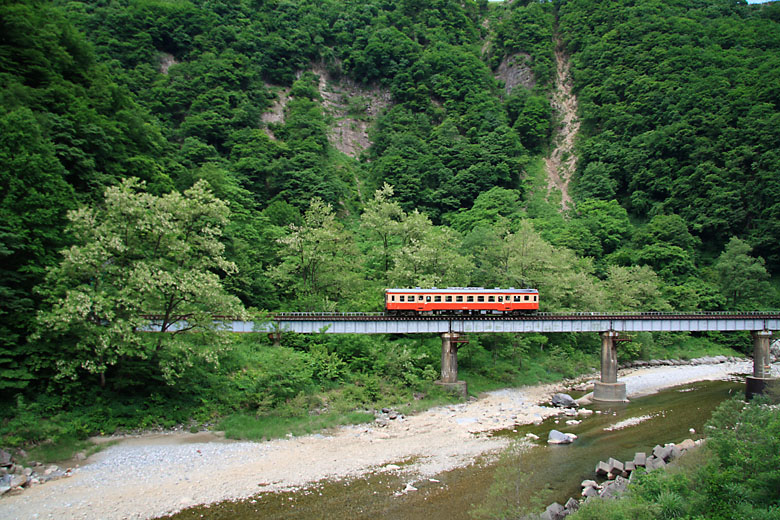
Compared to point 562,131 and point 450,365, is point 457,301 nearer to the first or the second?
point 450,365

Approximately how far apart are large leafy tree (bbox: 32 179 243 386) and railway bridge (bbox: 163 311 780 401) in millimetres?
6128

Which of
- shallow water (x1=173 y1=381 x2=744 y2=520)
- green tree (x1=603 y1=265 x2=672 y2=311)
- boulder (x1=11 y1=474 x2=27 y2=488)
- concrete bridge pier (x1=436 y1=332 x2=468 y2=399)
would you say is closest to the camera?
shallow water (x1=173 y1=381 x2=744 y2=520)

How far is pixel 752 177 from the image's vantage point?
232 ft

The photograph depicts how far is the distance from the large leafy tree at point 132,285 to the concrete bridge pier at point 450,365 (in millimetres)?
16391

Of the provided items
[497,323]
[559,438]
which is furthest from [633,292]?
[559,438]

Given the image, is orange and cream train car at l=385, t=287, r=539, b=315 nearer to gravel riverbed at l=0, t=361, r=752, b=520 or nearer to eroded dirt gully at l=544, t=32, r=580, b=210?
gravel riverbed at l=0, t=361, r=752, b=520

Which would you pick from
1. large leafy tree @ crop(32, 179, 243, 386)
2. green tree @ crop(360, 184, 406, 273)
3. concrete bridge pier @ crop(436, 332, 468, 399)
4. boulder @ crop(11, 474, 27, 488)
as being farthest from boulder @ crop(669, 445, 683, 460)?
boulder @ crop(11, 474, 27, 488)

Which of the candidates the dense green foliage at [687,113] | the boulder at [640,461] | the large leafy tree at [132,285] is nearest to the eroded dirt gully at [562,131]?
the dense green foliage at [687,113]

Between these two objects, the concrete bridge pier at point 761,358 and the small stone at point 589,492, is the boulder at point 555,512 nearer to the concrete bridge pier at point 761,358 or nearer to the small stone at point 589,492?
the small stone at point 589,492

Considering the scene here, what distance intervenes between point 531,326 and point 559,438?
1288 cm

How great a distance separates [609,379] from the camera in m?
35.5

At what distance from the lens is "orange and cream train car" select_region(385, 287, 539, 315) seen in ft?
114

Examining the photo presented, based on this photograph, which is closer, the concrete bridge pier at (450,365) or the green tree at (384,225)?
the concrete bridge pier at (450,365)

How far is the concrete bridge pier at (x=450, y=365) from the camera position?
110 feet
